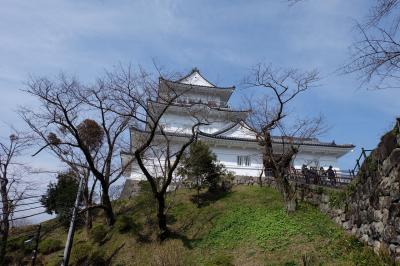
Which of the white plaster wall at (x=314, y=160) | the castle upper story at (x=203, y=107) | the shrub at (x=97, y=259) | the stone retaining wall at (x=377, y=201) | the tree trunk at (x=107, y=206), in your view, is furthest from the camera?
the castle upper story at (x=203, y=107)

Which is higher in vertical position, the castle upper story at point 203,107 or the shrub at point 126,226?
the castle upper story at point 203,107

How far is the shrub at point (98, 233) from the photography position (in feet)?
67.2

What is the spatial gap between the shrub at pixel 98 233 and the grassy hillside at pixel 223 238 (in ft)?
0.18

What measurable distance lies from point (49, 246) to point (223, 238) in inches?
461

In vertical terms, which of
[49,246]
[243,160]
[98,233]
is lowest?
[49,246]

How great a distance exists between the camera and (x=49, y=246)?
863 inches

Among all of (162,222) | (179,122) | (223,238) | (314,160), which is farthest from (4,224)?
(314,160)

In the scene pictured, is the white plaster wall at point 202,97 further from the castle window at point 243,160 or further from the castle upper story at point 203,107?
the castle window at point 243,160

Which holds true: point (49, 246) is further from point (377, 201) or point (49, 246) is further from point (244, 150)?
point (377, 201)

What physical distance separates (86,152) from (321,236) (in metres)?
12.1

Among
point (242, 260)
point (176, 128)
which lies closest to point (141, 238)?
point (242, 260)

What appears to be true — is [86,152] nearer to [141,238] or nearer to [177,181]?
[141,238]

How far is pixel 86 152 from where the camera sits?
61.9ft

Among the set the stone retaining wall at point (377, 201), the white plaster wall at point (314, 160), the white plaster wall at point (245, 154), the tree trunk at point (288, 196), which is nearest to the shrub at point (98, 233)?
the white plaster wall at point (245, 154)
